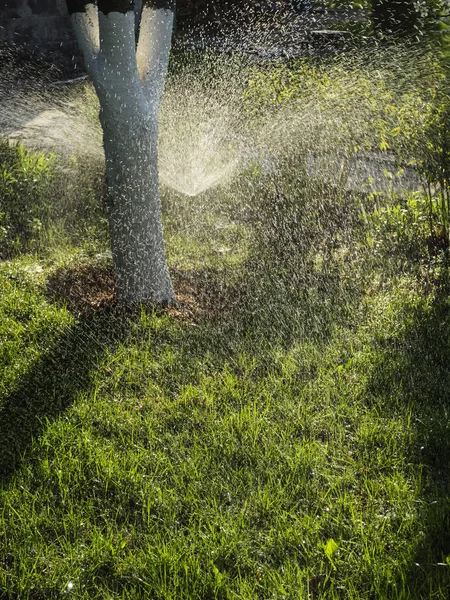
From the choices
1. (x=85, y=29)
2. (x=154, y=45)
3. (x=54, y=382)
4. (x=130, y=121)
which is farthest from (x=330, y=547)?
(x=85, y=29)

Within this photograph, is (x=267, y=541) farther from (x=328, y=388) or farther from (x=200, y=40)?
(x=200, y=40)

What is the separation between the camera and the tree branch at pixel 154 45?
13.6ft

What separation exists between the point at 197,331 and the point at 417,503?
5.56 feet

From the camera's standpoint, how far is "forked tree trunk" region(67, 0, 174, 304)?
396 cm

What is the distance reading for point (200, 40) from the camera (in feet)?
35.0

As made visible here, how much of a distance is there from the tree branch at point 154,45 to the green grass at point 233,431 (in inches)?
48.3

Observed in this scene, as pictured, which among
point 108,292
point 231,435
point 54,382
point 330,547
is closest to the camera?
point 330,547

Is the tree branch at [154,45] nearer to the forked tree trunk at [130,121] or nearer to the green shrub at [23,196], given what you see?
the forked tree trunk at [130,121]

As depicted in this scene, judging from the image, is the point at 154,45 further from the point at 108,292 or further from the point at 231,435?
the point at 231,435

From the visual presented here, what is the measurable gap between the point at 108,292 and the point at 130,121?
1097 mm

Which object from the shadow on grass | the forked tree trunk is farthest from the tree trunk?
the shadow on grass

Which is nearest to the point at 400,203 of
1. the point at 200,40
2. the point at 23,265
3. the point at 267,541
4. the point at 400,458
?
the point at 23,265

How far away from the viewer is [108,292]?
181 inches

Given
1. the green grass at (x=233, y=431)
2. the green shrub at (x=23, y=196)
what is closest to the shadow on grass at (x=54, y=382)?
the green grass at (x=233, y=431)
